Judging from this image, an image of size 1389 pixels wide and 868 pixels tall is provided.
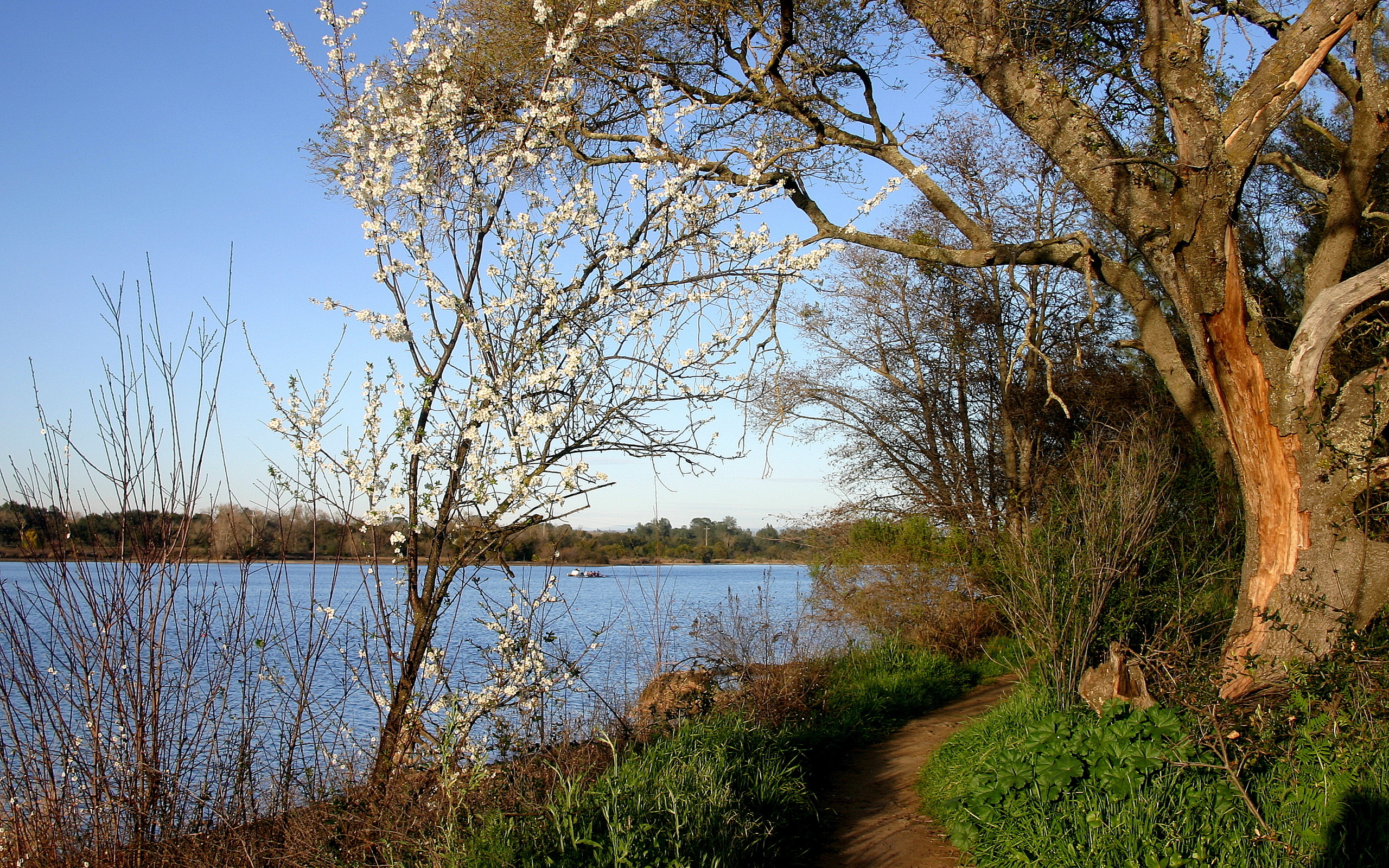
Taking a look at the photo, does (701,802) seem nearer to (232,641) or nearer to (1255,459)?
(232,641)

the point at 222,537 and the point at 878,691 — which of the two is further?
the point at 878,691

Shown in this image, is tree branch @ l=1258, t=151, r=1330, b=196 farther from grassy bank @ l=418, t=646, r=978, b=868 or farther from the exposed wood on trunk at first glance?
grassy bank @ l=418, t=646, r=978, b=868

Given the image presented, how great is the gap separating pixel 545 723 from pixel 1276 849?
3554 millimetres

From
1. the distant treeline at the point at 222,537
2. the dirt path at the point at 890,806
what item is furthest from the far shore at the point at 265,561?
the dirt path at the point at 890,806

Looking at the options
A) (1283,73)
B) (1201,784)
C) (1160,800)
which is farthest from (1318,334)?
(1160,800)

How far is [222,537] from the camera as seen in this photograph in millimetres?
4117

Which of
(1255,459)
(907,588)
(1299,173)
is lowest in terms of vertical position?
(907,588)

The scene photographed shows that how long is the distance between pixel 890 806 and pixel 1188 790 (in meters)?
2.05

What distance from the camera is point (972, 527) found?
12188mm

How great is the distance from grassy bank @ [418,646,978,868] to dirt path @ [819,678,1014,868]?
177 millimetres

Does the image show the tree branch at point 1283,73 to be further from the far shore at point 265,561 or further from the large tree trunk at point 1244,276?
the far shore at point 265,561

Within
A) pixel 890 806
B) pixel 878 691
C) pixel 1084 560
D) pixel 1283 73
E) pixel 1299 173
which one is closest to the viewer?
pixel 890 806

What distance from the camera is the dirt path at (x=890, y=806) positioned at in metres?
4.85

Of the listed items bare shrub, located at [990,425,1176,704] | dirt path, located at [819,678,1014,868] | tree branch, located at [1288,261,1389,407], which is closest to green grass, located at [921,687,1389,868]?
dirt path, located at [819,678,1014,868]
